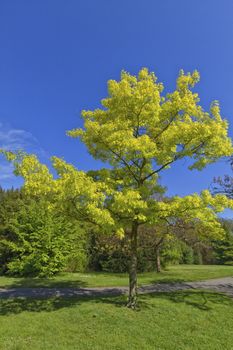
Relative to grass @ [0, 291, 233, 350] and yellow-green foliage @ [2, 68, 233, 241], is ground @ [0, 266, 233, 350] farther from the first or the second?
yellow-green foliage @ [2, 68, 233, 241]

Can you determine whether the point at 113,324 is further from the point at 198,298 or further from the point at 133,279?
the point at 198,298

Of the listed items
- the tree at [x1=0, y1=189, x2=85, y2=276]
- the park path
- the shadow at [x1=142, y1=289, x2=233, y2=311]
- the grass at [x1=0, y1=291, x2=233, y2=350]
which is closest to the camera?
the grass at [x1=0, y1=291, x2=233, y2=350]

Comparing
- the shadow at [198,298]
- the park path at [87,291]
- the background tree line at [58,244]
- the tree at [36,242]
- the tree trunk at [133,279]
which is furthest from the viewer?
A: the background tree line at [58,244]

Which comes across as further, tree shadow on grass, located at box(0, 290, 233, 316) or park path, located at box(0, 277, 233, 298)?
park path, located at box(0, 277, 233, 298)

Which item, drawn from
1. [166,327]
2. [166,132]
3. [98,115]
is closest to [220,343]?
[166,327]

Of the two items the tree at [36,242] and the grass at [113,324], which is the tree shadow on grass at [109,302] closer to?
the grass at [113,324]

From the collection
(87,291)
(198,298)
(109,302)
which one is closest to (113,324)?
(109,302)

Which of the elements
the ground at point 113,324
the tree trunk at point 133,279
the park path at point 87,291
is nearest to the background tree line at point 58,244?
the park path at point 87,291

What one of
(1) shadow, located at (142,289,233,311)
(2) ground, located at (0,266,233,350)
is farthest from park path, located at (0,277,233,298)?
(2) ground, located at (0,266,233,350)

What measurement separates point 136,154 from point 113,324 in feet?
15.0

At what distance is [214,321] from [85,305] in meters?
3.63

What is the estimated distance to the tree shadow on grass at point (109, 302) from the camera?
971 centimetres

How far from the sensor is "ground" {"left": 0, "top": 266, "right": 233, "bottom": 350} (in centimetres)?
709

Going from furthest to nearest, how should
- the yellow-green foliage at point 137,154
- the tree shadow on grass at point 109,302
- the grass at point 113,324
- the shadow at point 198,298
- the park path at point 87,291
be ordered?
the park path at point 87,291, the shadow at point 198,298, the tree shadow on grass at point 109,302, the yellow-green foliage at point 137,154, the grass at point 113,324
